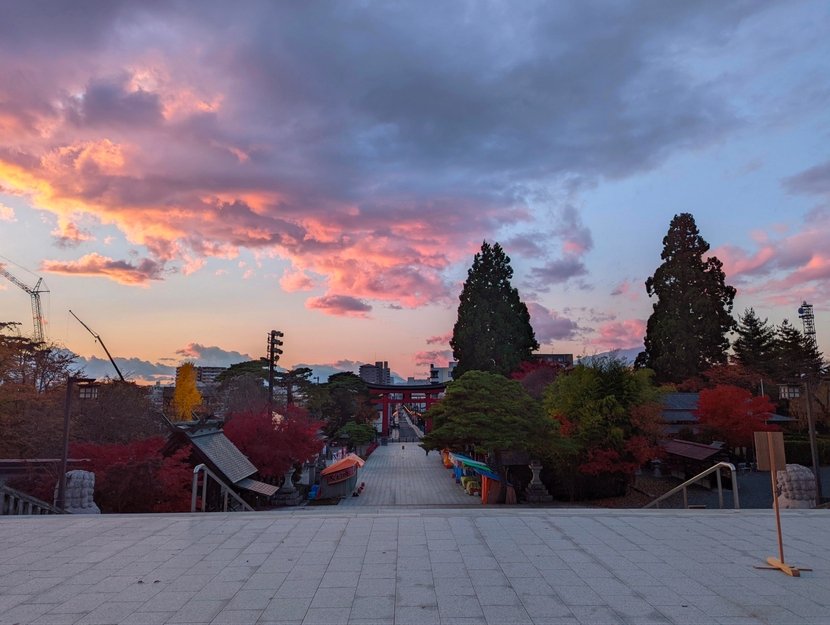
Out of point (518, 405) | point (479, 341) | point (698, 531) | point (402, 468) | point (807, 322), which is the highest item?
point (807, 322)

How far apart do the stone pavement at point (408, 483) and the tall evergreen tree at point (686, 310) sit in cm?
2168

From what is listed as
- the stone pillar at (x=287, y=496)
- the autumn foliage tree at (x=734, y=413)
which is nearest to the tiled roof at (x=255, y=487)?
the stone pillar at (x=287, y=496)

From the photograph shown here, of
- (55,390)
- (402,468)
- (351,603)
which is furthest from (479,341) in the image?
(351,603)

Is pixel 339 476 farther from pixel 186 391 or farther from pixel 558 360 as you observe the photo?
pixel 558 360

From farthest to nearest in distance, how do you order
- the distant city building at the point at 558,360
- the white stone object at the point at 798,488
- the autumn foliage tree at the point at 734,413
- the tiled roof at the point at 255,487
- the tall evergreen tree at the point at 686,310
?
the distant city building at the point at 558,360 → the tall evergreen tree at the point at 686,310 → the autumn foliage tree at the point at 734,413 → the tiled roof at the point at 255,487 → the white stone object at the point at 798,488

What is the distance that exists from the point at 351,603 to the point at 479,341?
41.2m

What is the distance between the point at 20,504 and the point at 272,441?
12557mm

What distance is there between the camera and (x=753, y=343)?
53.6 metres

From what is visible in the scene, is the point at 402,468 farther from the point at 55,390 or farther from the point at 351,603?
the point at 351,603

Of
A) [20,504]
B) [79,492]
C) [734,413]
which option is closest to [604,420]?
[734,413]

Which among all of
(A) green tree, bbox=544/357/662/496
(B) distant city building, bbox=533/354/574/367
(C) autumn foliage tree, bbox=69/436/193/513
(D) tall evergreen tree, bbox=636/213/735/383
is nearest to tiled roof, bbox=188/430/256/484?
(C) autumn foliage tree, bbox=69/436/193/513

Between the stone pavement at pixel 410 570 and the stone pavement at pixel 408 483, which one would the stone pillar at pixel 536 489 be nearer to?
the stone pavement at pixel 408 483

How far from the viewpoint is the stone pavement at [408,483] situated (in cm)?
2666

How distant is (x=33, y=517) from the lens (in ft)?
32.9
